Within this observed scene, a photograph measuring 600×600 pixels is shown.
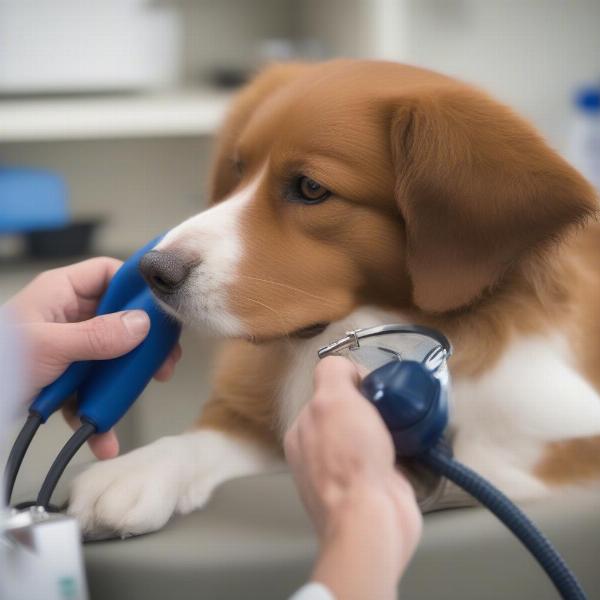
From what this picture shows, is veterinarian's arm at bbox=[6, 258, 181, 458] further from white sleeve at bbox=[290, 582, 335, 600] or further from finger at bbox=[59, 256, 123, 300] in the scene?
white sleeve at bbox=[290, 582, 335, 600]

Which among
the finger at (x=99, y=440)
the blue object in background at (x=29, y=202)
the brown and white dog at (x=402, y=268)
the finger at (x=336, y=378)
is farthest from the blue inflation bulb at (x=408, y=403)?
the blue object in background at (x=29, y=202)

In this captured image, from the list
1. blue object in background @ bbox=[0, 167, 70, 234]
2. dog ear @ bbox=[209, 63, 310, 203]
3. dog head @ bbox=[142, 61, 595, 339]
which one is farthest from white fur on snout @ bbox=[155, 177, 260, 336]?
blue object in background @ bbox=[0, 167, 70, 234]

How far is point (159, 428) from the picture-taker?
979 mm

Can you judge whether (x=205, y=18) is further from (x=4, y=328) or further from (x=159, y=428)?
(x=4, y=328)

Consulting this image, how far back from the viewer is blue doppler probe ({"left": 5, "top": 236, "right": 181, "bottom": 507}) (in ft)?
2.16

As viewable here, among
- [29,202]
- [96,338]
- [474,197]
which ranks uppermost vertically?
[474,197]

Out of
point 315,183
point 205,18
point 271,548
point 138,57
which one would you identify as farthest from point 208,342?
point 205,18

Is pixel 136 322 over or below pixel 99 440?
over

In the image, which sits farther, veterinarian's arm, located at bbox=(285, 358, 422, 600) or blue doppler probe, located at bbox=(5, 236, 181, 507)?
blue doppler probe, located at bbox=(5, 236, 181, 507)

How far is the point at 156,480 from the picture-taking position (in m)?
0.68

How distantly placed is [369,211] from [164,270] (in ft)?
0.60

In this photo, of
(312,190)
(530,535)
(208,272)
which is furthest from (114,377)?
(530,535)

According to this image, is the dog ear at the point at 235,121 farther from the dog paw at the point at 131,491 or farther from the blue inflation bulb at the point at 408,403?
the blue inflation bulb at the point at 408,403

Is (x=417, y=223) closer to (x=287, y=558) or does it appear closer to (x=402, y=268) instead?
(x=402, y=268)
